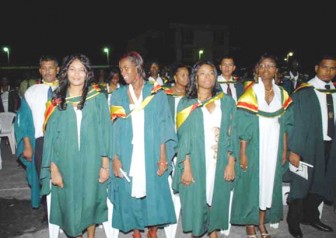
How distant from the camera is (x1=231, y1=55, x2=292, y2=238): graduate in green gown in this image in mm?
3996

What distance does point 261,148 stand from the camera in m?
4.08

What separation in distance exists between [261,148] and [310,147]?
0.75 meters

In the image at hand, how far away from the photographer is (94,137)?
370 centimetres

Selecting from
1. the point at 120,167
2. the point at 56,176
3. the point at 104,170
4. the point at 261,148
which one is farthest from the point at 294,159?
the point at 56,176

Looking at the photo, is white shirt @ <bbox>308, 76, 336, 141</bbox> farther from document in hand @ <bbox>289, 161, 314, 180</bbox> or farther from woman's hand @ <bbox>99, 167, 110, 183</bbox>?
woman's hand @ <bbox>99, 167, 110, 183</bbox>

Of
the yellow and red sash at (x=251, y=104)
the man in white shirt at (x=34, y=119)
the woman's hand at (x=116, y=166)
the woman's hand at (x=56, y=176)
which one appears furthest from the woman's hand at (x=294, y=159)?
the man in white shirt at (x=34, y=119)

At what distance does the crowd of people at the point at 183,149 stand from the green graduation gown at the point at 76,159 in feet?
0.04

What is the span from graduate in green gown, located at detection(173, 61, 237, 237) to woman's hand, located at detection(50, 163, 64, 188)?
4.35 ft

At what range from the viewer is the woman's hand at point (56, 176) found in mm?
3654

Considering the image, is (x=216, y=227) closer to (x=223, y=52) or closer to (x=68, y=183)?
(x=68, y=183)

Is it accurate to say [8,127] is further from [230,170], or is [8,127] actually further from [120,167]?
[230,170]

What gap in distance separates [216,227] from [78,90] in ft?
7.54

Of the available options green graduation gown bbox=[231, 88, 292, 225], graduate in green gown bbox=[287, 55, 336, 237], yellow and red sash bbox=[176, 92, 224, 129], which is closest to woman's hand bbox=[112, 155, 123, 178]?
yellow and red sash bbox=[176, 92, 224, 129]

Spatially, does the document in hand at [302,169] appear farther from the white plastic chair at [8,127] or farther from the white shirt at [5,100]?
the white shirt at [5,100]
